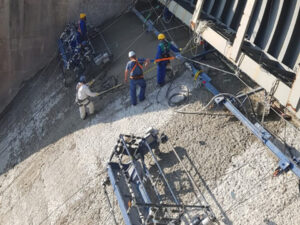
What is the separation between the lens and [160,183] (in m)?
8.52

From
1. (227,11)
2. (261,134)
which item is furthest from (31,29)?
(261,134)

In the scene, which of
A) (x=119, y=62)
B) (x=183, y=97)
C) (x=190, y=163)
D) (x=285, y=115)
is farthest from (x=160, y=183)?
(x=119, y=62)

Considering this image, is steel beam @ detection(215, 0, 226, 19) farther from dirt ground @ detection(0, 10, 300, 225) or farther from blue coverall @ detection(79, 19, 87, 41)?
blue coverall @ detection(79, 19, 87, 41)

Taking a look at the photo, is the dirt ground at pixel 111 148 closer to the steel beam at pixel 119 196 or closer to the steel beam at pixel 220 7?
the steel beam at pixel 119 196

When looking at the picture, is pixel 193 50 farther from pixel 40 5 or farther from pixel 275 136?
pixel 40 5

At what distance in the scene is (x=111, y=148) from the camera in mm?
9953

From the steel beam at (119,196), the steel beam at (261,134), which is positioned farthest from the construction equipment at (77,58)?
the steel beam at (119,196)

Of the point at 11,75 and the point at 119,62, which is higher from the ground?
the point at 11,75

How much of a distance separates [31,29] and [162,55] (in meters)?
6.32

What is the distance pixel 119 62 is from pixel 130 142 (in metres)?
4.46

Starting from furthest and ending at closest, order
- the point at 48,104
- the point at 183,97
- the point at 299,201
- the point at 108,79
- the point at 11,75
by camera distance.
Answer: the point at 11,75
the point at 48,104
the point at 108,79
the point at 183,97
the point at 299,201

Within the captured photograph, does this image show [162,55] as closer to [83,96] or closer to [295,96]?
[83,96]

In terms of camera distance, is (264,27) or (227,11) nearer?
(264,27)

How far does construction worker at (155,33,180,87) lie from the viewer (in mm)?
9798
